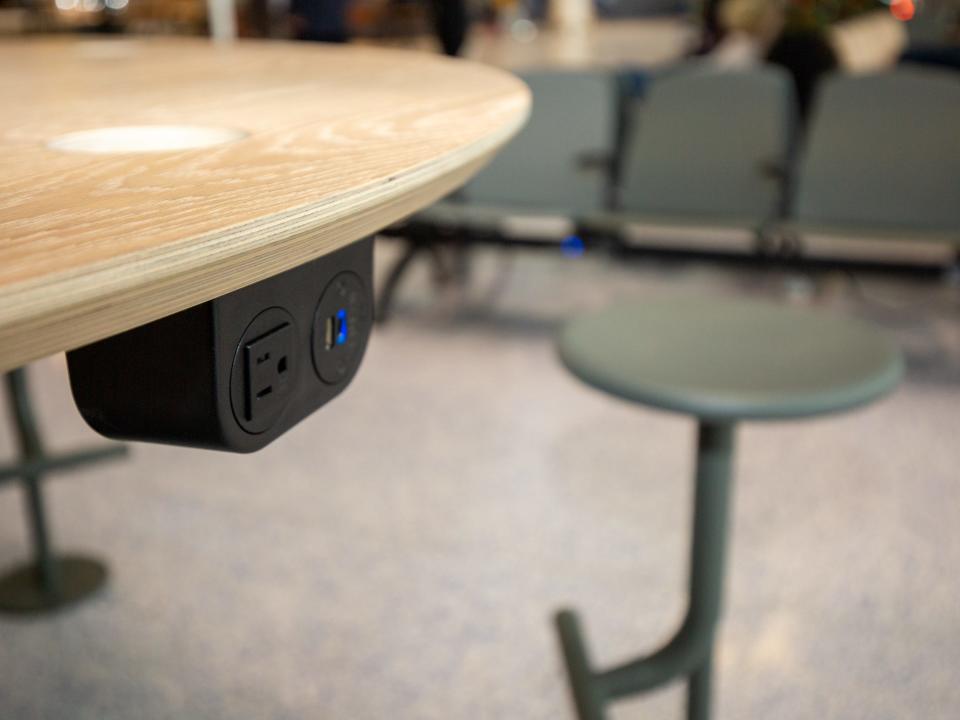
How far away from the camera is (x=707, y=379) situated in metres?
1.14

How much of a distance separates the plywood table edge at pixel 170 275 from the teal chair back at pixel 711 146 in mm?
2713

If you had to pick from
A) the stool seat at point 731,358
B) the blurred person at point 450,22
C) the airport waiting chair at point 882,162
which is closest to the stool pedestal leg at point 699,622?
the stool seat at point 731,358

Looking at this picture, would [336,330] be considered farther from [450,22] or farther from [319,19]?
[450,22]

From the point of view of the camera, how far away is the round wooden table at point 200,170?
0.39 meters

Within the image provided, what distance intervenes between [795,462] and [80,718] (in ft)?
5.49

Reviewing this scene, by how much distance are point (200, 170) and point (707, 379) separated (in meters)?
0.71

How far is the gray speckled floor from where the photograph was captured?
5.37ft

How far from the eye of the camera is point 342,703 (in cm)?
161

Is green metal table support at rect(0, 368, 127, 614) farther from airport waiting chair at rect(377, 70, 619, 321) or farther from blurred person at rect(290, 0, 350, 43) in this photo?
blurred person at rect(290, 0, 350, 43)

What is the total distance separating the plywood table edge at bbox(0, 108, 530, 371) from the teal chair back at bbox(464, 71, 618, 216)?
277 cm

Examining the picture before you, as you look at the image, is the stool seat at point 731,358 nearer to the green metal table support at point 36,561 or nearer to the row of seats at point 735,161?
the green metal table support at point 36,561

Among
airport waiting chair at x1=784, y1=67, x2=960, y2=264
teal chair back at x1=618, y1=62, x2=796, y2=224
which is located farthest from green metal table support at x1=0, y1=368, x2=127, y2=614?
airport waiting chair at x1=784, y1=67, x2=960, y2=264

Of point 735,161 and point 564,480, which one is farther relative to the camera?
point 735,161

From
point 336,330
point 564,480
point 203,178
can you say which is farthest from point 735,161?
point 203,178
